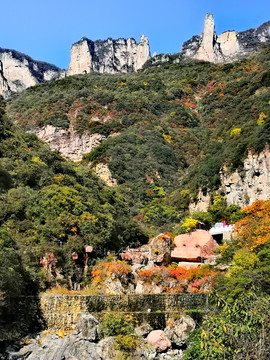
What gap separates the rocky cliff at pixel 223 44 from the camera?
3866 inches

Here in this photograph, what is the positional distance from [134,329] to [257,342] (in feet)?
30.8

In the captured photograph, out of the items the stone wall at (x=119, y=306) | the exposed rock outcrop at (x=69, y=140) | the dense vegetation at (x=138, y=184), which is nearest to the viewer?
the dense vegetation at (x=138, y=184)

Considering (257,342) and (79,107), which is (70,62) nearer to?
(79,107)

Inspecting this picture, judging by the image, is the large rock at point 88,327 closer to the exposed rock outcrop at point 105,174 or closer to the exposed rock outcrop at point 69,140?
the exposed rock outcrop at point 105,174

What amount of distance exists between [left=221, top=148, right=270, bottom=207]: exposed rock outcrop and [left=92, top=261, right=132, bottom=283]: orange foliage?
15625 millimetres

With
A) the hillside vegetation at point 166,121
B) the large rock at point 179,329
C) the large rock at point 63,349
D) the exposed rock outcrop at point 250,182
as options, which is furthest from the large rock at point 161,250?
the hillside vegetation at point 166,121

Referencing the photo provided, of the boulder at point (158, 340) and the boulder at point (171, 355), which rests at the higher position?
the boulder at point (158, 340)

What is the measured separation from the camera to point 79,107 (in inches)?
2525

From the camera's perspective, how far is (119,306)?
63.1 feet

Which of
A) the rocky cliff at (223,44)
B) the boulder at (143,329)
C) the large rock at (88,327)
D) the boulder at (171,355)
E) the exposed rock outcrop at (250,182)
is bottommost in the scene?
the boulder at (171,355)

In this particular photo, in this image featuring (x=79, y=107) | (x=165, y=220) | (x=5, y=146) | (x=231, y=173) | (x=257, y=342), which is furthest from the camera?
(x=79, y=107)

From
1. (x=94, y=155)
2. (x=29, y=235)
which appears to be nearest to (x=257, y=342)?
(x=29, y=235)

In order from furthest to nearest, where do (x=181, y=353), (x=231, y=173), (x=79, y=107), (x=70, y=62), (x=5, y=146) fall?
1. (x=70, y=62)
2. (x=79, y=107)
3. (x=231, y=173)
4. (x=5, y=146)
5. (x=181, y=353)

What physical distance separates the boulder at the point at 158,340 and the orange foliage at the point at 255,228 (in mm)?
7365
